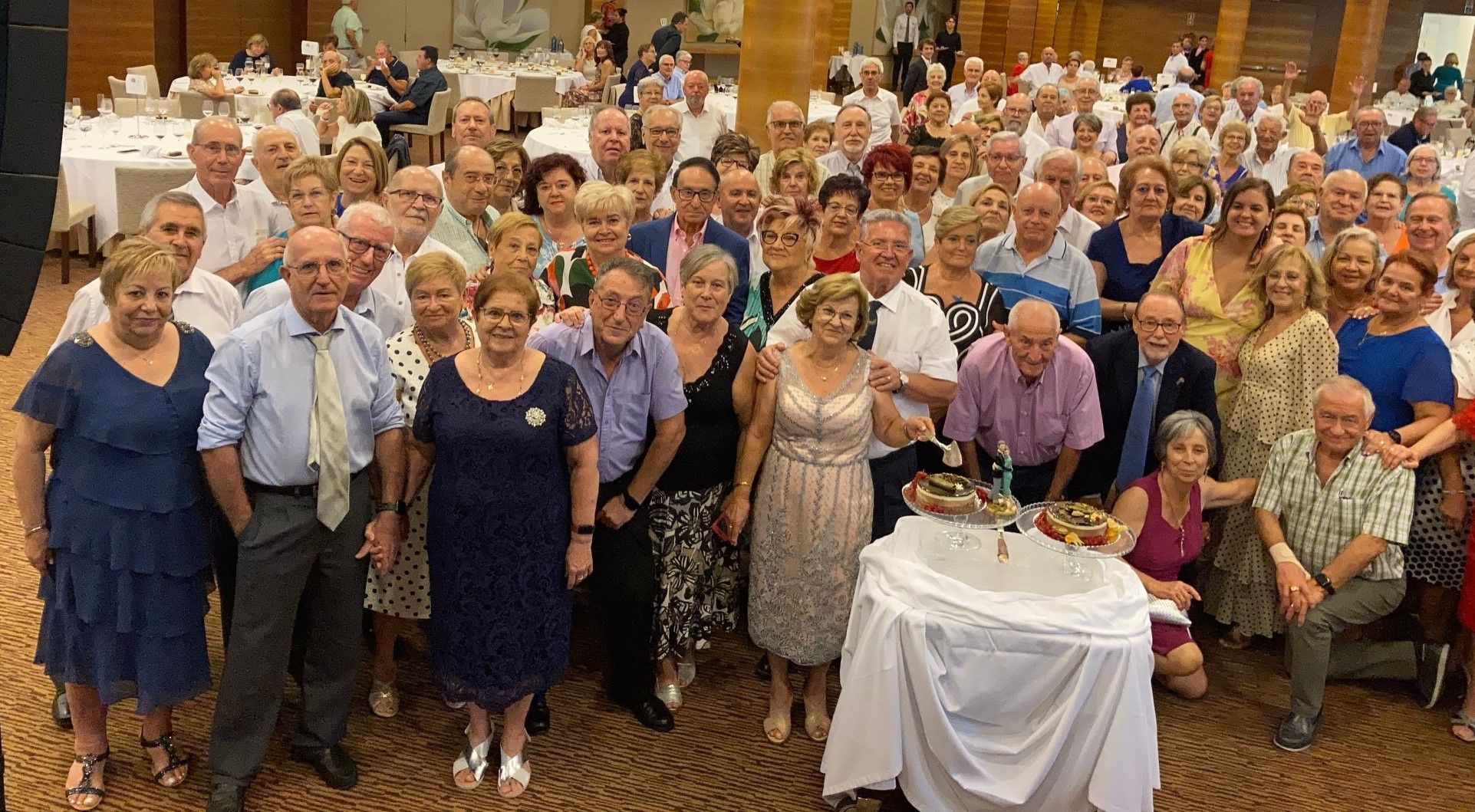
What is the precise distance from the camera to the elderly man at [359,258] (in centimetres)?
370

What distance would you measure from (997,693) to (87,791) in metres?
2.44

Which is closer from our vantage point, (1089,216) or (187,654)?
(187,654)

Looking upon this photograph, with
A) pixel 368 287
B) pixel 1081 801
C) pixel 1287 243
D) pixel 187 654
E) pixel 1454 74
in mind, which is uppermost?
pixel 1454 74

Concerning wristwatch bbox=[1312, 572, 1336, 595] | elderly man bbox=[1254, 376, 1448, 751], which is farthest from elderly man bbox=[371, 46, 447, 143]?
wristwatch bbox=[1312, 572, 1336, 595]

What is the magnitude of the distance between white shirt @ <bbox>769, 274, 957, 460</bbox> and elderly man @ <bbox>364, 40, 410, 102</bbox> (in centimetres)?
1070

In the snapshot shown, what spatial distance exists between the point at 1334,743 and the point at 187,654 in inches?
141

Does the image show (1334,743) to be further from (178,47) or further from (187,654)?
(178,47)

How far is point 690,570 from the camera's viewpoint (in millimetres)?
4039

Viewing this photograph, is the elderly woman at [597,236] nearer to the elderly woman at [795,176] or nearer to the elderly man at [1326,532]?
the elderly woman at [795,176]

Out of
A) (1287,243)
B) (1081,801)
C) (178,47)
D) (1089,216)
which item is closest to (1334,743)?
(1081,801)

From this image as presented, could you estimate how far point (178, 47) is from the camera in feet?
50.1

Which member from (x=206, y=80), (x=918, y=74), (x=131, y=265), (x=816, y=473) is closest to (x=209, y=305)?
(x=131, y=265)

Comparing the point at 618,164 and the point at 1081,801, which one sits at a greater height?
the point at 618,164

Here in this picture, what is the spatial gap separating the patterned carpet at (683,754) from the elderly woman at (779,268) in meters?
1.20
